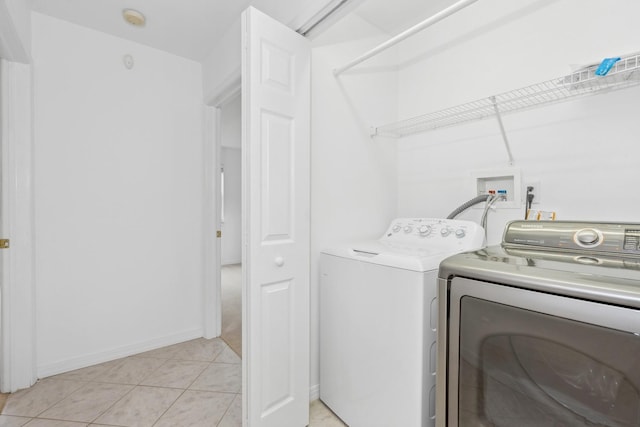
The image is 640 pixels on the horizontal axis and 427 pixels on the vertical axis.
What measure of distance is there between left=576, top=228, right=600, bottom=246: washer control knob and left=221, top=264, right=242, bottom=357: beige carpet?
2284mm

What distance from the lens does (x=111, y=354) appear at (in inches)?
87.7

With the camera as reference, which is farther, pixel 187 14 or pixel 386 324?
pixel 187 14

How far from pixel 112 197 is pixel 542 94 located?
285cm

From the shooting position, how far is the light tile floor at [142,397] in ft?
5.20

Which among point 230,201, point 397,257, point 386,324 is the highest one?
point 230,201

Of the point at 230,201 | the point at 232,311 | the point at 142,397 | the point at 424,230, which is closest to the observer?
the point at 424,230

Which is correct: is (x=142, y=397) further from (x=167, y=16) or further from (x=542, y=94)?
(x=542, y=94)

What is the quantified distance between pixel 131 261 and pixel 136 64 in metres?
1.58

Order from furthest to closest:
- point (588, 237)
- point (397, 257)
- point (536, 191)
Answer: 1. point (536, 191)
2. point (397, 257)
3. point (588, 237)

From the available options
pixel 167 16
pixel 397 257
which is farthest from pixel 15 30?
pixel 397 257

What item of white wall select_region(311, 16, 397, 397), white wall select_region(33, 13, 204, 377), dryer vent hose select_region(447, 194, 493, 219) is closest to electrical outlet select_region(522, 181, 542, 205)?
dryer vent hose select_region(447, 194, 493, 219)

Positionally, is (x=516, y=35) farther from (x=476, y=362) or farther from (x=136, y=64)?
(x=136, y=64)

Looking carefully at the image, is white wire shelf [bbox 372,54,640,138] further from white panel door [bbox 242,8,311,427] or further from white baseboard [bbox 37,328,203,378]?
white baseboard [bbox 37,328,203,378]

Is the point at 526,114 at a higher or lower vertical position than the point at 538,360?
higher
